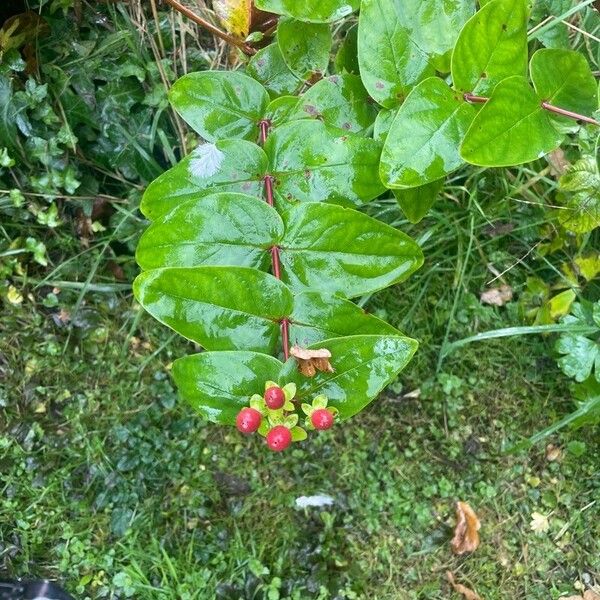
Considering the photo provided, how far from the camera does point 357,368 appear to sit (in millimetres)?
839

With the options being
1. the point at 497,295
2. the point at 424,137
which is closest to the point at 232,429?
the point at 497,295

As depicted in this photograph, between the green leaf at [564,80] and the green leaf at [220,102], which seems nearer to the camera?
the green leaf at [564,80]

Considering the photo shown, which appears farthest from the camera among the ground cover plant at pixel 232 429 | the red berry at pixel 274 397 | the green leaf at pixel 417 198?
the ground cover plant at pixel 232 429

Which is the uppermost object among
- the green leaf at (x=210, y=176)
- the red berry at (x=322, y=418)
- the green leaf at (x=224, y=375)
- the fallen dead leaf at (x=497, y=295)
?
the green leaf at (x=210, y=176)

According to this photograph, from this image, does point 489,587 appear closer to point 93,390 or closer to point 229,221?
point 93,390

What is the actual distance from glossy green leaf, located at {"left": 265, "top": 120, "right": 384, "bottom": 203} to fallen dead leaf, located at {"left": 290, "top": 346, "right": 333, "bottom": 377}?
0.86 feet

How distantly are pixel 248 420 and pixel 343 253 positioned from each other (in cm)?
27

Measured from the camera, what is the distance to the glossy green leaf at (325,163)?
37.5 inches

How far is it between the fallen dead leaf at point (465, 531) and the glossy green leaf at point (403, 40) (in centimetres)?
108

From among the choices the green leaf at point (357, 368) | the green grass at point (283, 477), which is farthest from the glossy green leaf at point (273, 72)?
the green grass at point (283, 477)

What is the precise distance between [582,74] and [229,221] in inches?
20.7

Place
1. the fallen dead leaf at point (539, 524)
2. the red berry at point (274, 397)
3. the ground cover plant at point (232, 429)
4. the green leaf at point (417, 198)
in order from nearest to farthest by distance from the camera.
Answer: the red berry at point (274, 397), the green leaf at point (417, 198), the ground cover plant at point (232, 429), the fallen dead leaf at point (539, 524)

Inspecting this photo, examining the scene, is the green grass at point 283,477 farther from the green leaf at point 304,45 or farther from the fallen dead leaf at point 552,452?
the green leaf at point 304,45

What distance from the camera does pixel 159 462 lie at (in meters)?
1.60
